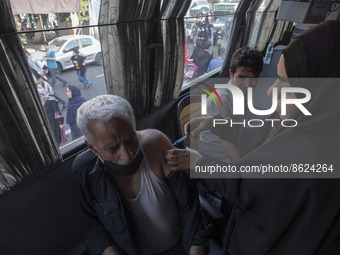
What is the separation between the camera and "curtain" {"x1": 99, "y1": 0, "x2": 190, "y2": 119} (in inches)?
65.2

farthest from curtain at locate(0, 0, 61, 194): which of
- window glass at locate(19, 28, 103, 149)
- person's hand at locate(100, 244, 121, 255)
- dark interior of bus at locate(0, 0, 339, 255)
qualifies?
person's hand at locate(100, 244, 121, 255)

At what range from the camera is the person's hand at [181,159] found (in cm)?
106

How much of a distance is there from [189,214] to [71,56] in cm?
246

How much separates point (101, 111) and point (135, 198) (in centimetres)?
54

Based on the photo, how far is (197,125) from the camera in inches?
63.2

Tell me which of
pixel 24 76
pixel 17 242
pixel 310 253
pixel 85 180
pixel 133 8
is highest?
pixel 133 8

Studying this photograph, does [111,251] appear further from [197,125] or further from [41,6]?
[41,6]

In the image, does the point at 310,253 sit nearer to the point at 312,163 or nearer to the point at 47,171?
the point at 312,163

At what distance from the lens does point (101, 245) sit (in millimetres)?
1198

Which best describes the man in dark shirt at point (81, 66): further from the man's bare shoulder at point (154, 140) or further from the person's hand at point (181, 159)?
the person's hand at point (181, 159)

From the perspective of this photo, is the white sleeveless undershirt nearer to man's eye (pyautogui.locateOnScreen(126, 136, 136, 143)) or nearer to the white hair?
man's eye (pyautogui.locateOnScreen(126, 136, 136, 143))

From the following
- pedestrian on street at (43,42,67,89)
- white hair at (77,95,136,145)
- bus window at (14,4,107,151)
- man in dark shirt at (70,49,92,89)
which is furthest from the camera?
man in dark shirt at (70,49,92,89)

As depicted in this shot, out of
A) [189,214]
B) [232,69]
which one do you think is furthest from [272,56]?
[189,214]

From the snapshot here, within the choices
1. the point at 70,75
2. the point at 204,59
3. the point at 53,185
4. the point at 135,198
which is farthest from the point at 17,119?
the point at 204,59
